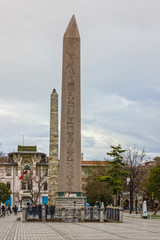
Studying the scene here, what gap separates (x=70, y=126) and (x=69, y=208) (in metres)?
5.29

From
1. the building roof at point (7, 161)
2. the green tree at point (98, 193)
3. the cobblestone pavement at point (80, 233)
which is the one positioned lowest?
the green tree at point (98, 193)

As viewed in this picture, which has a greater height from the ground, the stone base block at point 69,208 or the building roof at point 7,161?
the building roof at point 7,161

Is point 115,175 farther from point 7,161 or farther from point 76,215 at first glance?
point 7,161

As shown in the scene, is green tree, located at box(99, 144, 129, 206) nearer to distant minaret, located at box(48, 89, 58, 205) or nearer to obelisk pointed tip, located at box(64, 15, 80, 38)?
distant minaret, located at box(48, 89, 58, 205)

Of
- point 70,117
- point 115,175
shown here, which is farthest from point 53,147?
point 70,117

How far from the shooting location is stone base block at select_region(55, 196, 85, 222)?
2553cm

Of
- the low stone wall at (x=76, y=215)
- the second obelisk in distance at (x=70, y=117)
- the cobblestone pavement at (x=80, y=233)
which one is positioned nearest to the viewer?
the cobblestone pavement at (x=80, y=233)

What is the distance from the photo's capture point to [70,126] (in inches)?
977

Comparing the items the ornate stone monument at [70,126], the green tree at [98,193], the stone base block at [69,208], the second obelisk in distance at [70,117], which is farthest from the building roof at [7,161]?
the second obelisk in distance at [70,117]

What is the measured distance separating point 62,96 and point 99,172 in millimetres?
43159

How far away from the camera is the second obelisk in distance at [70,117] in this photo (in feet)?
79.8

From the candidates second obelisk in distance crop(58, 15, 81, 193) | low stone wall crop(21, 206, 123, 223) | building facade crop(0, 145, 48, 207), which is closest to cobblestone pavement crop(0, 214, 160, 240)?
second obelisk in distance crop(58, 15, 81, 193)

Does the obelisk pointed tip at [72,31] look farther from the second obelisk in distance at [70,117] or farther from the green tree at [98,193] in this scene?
the green tree at [98,193]

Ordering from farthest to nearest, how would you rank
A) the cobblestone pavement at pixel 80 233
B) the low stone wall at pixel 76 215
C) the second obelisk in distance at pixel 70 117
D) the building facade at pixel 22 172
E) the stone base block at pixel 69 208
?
1. the building facade at pixel 22 172
2. the low stone wall at pixel 76 215
3. the stone base block at pixel 69 208
4. the second obelisk in distance at pixel 70 117
5. the cobblestone pavement at pixel 80 233
